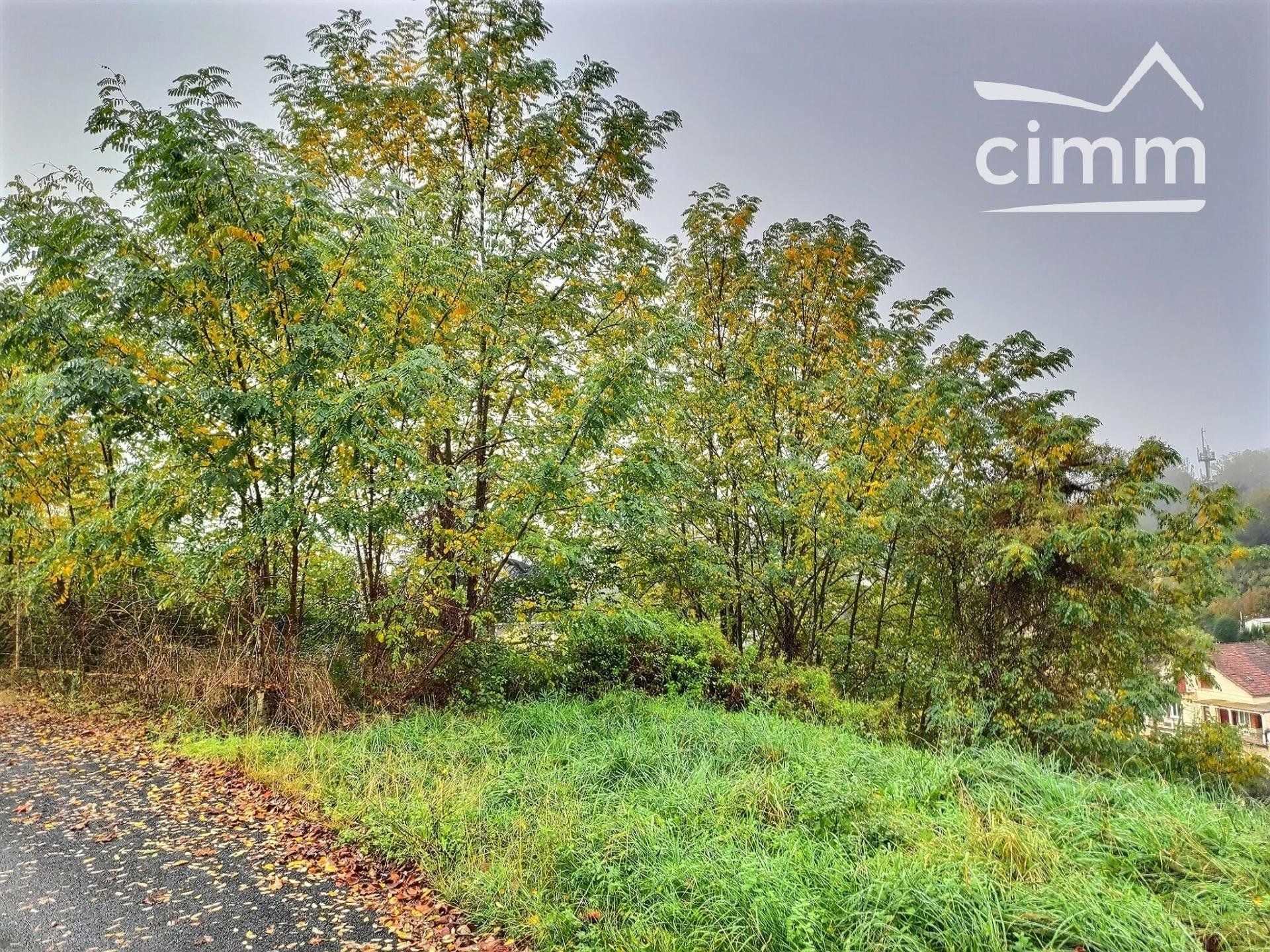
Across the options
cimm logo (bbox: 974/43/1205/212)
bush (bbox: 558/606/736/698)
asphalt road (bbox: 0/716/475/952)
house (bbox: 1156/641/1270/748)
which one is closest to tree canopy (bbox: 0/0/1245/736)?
bush (bbox: 558/606/736/698)

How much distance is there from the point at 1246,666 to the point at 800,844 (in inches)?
344

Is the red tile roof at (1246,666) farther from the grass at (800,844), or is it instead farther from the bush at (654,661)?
the bush at (654,661)

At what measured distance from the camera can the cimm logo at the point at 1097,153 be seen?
23.6 ft

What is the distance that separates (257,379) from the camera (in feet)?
18.7

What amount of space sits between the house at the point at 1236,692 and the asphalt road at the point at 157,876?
9359mm

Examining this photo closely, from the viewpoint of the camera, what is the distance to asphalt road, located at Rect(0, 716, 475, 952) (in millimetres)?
2766

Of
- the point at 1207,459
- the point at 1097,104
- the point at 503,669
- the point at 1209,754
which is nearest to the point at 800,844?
the point at 503,669

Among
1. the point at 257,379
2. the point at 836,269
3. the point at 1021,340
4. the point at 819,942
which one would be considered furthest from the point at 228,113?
the point at 1021,340

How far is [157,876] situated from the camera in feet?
10.8

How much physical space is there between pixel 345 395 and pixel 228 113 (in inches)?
110

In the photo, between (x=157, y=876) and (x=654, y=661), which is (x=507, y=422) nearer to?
(x=654, y=661)

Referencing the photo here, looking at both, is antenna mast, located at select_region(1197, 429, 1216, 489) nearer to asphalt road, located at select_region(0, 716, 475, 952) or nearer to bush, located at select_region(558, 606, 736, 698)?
bush, located at select_region(558, 606, 736, 698)

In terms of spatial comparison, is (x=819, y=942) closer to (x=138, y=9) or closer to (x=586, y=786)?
Result: (x=586, y=786)

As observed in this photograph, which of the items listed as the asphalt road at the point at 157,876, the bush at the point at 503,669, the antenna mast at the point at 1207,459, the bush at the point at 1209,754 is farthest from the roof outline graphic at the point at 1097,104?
the asphalt road at the point at 157,876
